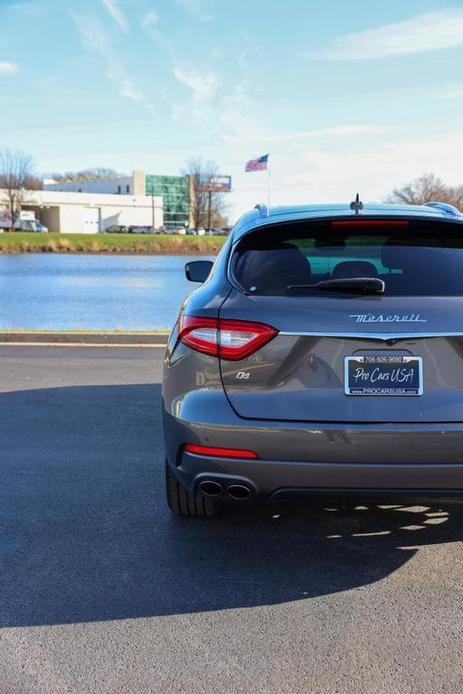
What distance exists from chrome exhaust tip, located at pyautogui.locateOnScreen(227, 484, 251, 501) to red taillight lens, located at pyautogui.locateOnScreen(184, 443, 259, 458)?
0.47ft

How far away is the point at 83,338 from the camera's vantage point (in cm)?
1084

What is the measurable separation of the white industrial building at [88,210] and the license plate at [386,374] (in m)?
115

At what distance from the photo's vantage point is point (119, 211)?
125312mm

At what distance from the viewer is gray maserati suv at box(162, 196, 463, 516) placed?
9.80 feet

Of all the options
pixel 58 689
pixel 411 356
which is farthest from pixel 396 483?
pixel 58 689

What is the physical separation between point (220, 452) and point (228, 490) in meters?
0.19

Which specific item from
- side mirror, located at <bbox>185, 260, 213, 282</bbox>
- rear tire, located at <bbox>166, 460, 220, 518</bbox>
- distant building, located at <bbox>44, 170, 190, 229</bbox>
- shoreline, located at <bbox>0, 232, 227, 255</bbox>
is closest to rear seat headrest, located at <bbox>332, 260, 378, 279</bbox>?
rear tire, located at <bbox>166, 460, 220, 518</bbox>

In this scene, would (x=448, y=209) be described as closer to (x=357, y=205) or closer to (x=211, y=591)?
(x=357, y=205)

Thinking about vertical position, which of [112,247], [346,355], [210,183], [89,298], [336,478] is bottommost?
[89,298]

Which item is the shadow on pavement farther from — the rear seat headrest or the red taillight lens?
the rear seat headrest

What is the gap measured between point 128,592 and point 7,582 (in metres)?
0.58

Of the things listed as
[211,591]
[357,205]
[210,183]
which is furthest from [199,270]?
[210,183]

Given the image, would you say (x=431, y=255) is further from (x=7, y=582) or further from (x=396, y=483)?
(x=7, y=582)

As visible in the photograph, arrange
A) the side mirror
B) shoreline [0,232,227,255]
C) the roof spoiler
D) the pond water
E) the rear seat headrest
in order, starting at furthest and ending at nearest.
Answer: shoreline [0,232,227,255] < the pond water < the side mirror < the roof spoiler < the rear seat headrest
